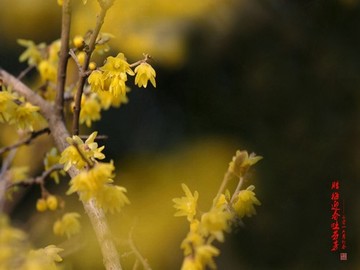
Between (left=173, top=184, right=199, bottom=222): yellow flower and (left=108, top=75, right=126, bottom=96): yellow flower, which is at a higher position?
(left=108, top=75, right=126, bottom=96): yellow flower

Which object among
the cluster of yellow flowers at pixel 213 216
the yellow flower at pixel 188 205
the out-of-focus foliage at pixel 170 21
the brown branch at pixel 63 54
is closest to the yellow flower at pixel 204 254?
the cluster of yellow flowers at pixel 213 216

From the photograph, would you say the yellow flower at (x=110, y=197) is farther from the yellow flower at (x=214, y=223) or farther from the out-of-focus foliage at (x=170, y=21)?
the out-of-focus foliage at (x=170, y=21)

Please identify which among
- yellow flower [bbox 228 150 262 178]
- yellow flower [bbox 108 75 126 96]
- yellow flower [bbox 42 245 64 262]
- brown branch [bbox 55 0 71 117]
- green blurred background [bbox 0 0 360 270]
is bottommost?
yellow flower [bbox 42 245 64 262]

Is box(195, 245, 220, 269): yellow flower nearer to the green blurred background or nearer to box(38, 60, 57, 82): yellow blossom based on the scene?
box(38, 60, 57, 82): yellow blossom

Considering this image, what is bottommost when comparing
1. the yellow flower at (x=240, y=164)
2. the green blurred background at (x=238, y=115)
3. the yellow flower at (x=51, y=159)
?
the yellow flower at (x=240, y=164)

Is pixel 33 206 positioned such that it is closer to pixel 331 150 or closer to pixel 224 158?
pixel 224 158

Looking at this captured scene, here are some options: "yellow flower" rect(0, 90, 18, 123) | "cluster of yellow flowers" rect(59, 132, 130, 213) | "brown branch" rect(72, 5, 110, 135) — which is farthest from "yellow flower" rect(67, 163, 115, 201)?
"yellow flower" rect(0, 90, 18, 123)

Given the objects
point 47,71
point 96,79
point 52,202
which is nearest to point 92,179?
point 96,79
